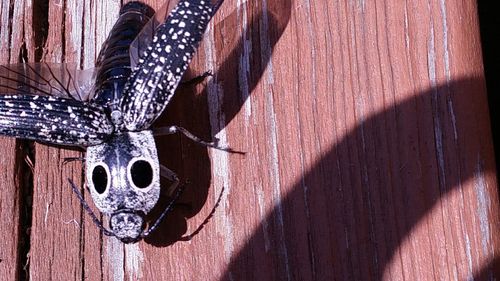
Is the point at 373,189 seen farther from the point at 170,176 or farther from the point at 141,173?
the point at 141,173

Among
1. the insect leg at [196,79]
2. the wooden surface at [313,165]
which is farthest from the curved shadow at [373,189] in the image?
the insect leg at [196,79]

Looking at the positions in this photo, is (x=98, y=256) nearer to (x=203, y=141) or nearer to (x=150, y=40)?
(x=203, y=141)

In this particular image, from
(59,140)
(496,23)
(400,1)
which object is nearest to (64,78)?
(59,140)

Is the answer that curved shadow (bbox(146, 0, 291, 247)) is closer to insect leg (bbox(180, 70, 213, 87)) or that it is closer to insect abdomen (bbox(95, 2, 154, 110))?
insect leg (bbox(180, 70, 213, 87))

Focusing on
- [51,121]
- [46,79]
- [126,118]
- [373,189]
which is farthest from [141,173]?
[373,189]

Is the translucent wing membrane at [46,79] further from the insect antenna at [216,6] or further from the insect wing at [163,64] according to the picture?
the insect antenna at [216,6]
